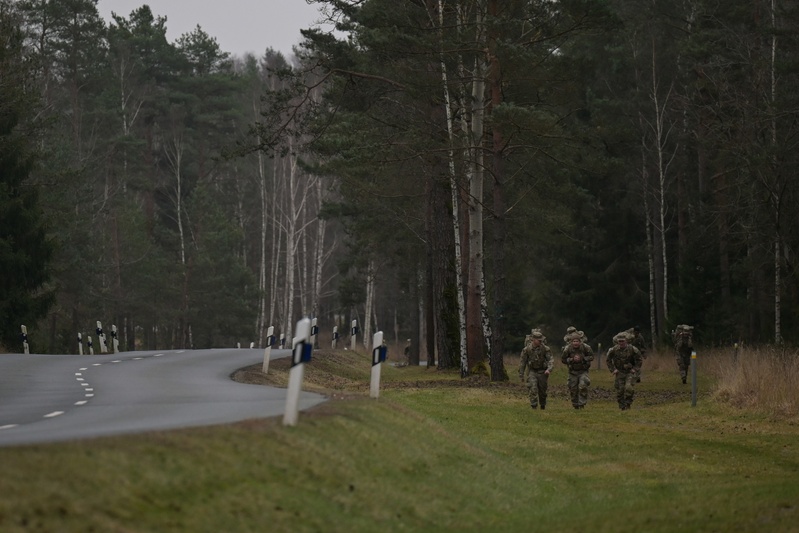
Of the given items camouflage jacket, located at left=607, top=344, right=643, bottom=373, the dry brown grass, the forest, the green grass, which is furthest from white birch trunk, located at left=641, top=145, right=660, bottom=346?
the green grass

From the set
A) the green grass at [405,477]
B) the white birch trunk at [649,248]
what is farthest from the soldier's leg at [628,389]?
the white birch trunk at [649,248]

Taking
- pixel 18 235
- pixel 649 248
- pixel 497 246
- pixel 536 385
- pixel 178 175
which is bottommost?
pixel 536 385

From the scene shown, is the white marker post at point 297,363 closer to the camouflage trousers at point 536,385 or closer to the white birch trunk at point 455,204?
the camouflage trousers at point 536,385

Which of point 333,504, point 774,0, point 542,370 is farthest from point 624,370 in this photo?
point 774,0

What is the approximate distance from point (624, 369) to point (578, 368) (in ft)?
3.02

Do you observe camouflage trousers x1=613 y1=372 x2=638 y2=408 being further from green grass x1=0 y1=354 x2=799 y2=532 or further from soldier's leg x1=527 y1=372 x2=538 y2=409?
green grass x1=0 y1=354 x2=799 y2=532

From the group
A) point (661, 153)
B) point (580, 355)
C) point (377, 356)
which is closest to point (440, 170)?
point (580, 355)

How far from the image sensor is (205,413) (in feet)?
49.7

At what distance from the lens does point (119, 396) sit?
782 inches

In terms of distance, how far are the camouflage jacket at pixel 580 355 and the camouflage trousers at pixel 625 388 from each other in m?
0.70

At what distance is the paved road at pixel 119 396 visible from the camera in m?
13.5

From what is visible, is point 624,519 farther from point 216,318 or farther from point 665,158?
point 216,318

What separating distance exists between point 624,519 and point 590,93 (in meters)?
52.8

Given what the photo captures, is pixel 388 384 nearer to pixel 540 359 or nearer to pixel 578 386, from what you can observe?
pixel 578 386
